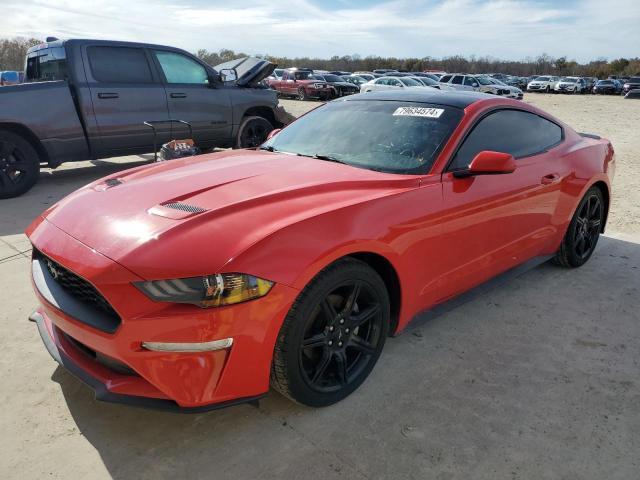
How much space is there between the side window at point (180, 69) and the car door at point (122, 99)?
0.71ft

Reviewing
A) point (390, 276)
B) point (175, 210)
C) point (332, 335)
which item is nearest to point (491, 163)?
point (390, 276)

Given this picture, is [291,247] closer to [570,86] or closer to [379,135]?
[379,135]

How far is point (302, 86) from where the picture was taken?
1049 inches

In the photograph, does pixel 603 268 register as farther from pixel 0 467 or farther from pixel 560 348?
pixel 0 467

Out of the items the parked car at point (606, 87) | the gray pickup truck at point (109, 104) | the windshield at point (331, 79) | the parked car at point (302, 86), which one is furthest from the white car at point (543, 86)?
the gray pickup truck at point (109, 104)

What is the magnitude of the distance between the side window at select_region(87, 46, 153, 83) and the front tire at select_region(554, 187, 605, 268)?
594 centimetres

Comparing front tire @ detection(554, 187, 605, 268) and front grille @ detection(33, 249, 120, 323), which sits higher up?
front grille @ detection(33, 249, 120, 323)

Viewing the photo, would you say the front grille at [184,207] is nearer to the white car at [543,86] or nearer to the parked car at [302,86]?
the parked car at [302,86]

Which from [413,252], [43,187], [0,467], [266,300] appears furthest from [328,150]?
[43,187]

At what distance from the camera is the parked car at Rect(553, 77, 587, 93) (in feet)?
127

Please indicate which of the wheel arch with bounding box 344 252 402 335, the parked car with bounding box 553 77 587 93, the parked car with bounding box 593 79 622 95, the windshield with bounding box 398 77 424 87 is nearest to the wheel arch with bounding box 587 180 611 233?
the wheel arch with bounding box 344 252 402 335

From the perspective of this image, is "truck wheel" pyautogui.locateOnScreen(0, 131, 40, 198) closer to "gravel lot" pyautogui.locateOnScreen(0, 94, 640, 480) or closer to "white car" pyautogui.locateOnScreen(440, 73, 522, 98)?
"gravel lot" pyautogui.locateOnScreen(0, 94, 640, 480)

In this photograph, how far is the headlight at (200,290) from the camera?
192cm

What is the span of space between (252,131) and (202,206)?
21.1 feet
